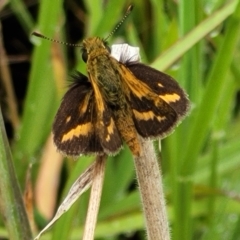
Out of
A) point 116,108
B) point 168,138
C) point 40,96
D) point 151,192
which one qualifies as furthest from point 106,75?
point 40,96

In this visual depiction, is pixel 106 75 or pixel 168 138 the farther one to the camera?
pixel 168 138

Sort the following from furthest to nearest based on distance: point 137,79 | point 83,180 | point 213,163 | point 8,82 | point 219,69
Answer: point 8,82 → point 213,163 → point 219,69 → point 137,79 → point 83,180

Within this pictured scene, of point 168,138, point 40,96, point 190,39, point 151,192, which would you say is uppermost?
point 40,96

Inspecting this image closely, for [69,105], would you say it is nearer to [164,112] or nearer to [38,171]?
[164,112]

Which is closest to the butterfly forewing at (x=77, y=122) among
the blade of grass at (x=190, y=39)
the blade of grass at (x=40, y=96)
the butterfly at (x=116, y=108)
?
the butterfly at (x=116, y=108)

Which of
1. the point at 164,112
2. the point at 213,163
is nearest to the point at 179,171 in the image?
the point at 213,163

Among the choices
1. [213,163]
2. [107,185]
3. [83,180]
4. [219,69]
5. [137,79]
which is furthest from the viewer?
[107,185]

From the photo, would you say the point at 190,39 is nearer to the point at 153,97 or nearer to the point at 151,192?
the point at 153,97

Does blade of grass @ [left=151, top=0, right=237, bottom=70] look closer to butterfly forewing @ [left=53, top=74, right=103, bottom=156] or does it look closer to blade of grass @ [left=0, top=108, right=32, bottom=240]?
butterfly forewing @ [left=53, top=74, right=103, bottom=156]
